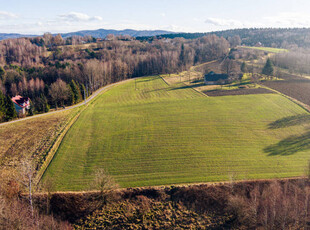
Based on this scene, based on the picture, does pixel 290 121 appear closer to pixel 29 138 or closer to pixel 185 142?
pixel 185 142

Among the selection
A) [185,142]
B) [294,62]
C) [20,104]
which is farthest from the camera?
[294,62]

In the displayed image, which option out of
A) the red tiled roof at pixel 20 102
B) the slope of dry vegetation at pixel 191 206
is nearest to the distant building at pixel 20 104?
the red tiled roof at pixel 20 102

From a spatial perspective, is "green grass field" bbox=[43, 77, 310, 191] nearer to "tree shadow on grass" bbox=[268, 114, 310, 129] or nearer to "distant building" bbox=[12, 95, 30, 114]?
"tree shadow on grass" bbox=[268, 114, 310, 129]

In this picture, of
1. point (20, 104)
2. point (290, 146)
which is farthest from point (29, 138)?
point (290, 146)

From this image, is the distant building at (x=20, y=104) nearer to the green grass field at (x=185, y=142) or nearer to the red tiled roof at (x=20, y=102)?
the red tiled roof at (x=20, y=102)

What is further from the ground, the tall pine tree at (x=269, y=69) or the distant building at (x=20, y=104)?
the tall pine tree at (x=269, y=69)

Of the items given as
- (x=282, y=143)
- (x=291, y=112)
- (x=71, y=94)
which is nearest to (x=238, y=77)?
(x=291, y=112)

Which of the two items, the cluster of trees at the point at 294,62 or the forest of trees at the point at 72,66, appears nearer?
the forest of trees at the point at 72,66
